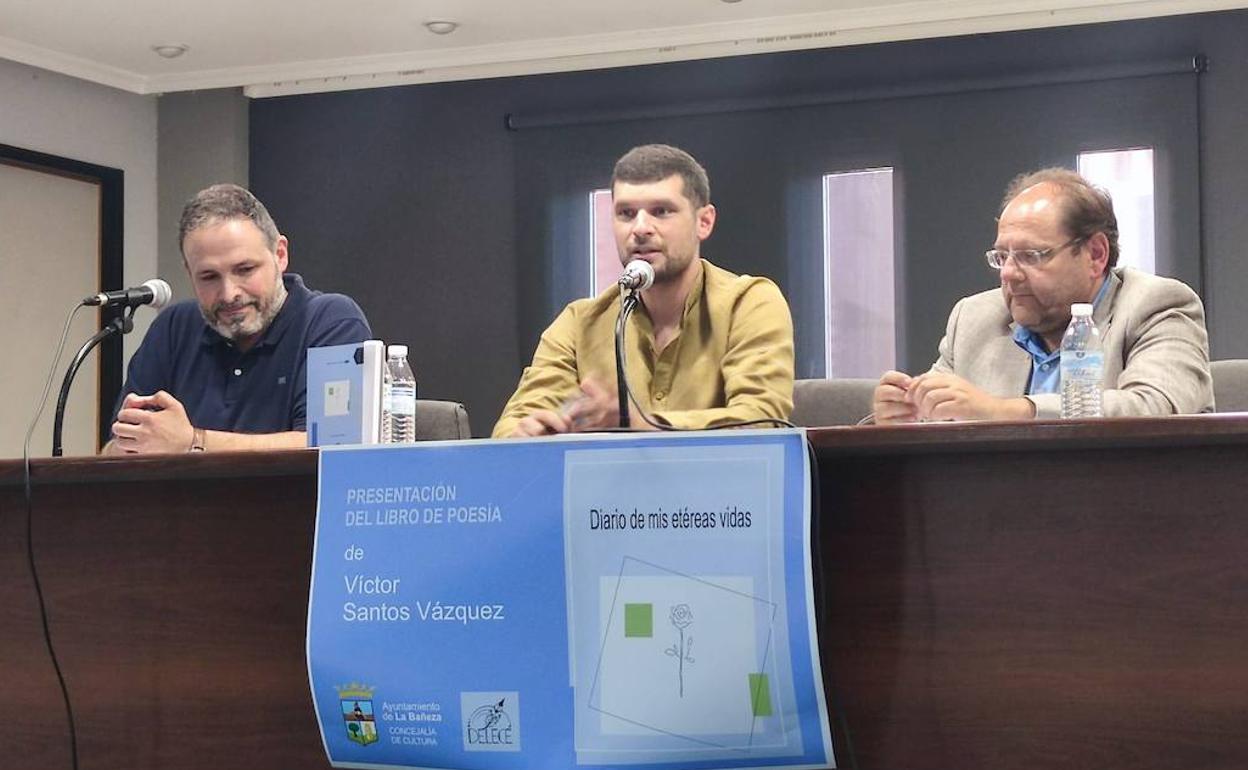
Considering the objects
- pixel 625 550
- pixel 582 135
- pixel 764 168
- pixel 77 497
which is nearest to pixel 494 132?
pixel 582 135

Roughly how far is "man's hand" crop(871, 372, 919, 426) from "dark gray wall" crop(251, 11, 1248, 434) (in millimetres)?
2986

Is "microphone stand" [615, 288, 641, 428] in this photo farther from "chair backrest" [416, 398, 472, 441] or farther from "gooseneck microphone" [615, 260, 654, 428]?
"chair backrest" [416, 398, 472, 441]


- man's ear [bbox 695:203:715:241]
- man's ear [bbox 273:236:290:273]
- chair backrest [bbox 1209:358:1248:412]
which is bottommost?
chair backrest [bbox 1209:358:1248:412]

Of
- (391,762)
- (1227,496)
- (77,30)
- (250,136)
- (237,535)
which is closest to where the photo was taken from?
(1227,496)

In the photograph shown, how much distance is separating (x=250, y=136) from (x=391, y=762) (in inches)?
192

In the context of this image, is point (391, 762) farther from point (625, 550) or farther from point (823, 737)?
point (823, 737)

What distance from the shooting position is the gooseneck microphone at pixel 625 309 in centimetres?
179

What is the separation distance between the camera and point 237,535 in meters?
1.54

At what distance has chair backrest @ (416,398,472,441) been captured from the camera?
2.39 meters

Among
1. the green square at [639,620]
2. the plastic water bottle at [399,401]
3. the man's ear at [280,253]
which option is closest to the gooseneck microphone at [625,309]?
the plastic water bottle at [399,401]

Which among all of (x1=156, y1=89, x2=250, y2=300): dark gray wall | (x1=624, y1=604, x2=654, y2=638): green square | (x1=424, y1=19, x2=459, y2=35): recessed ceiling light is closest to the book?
(x1=624, y1=604, x2=654, y2=638): green square

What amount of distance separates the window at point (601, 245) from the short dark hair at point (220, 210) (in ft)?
9.45

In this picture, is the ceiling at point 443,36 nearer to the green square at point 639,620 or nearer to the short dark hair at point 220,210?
the short dark hair at point 220,210

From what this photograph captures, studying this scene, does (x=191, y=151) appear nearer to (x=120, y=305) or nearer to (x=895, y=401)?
(x=120, y=305)
